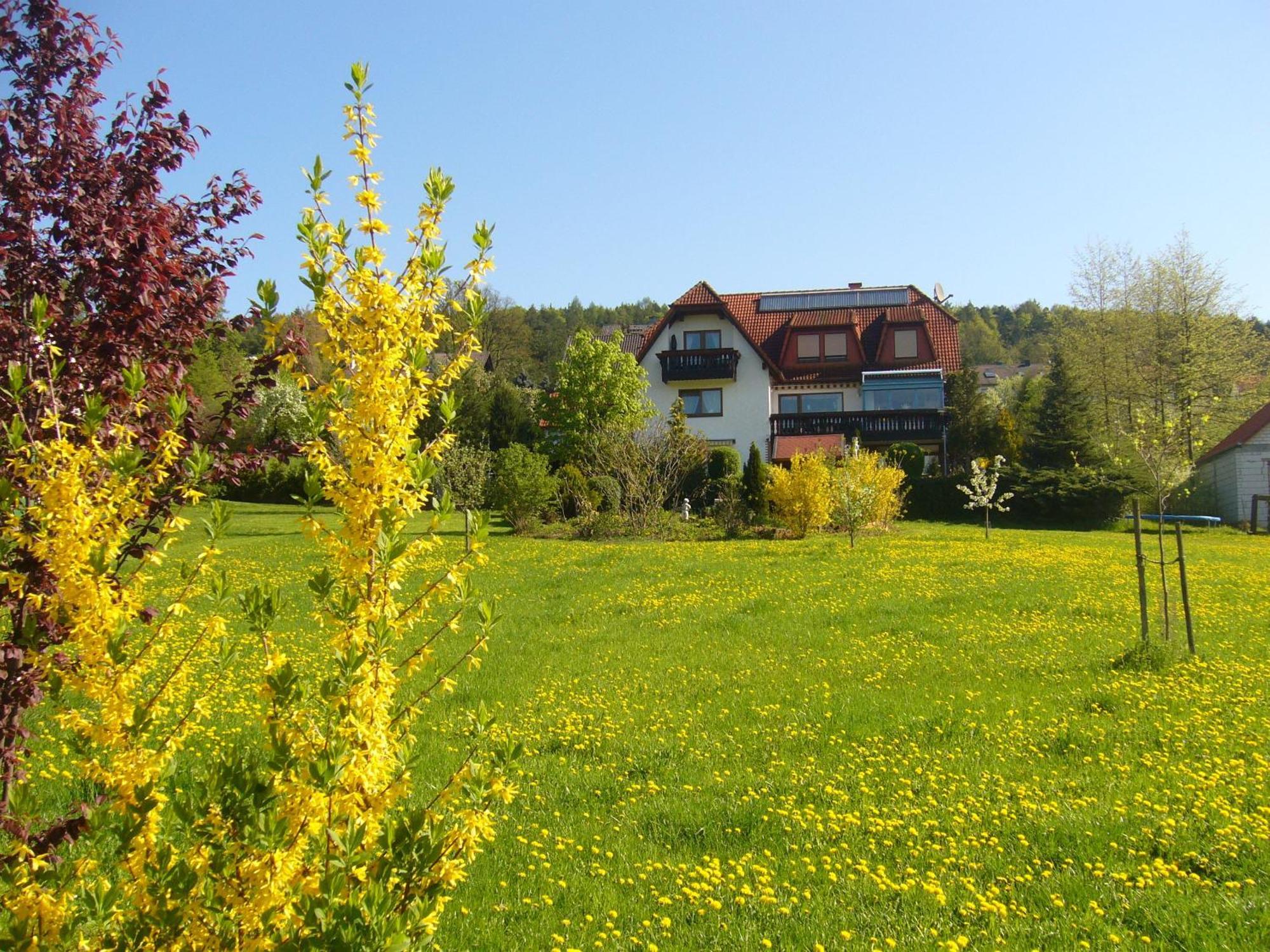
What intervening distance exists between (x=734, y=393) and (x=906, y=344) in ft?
29.1

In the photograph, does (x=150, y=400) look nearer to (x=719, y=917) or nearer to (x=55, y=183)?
(x=55, y=183)

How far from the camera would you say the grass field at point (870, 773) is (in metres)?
4.81

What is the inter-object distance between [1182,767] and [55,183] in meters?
8.54

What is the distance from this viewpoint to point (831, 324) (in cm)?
4234

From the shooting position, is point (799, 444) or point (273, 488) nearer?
point (273, 488)

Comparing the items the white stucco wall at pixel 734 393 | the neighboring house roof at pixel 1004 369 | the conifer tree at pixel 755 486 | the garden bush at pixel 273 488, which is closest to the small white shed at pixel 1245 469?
the white stucco wall at pixel 734 393

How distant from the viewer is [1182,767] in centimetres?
695

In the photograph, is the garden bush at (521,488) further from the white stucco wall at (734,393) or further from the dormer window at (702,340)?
the dormer window at (702,340)

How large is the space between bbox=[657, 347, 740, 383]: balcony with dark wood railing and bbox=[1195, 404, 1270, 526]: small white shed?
2005cm

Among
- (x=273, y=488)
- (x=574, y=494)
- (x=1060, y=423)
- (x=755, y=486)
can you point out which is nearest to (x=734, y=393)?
(x=755, y=486)

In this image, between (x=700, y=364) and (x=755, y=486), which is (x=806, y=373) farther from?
(x=755, y=486)

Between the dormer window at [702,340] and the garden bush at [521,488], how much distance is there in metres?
16.7

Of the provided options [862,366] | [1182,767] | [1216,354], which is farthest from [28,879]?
[1216,354]

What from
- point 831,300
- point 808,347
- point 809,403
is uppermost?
point 831,300
